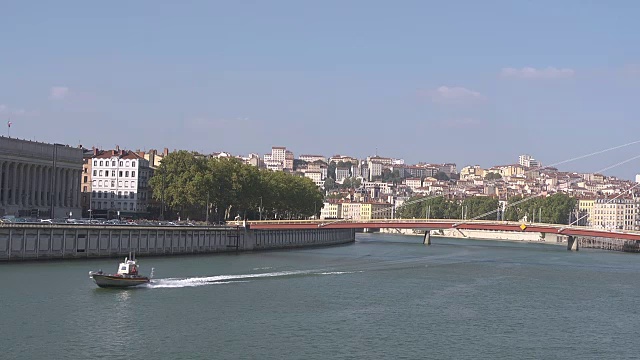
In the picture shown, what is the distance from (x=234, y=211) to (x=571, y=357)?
69876mm

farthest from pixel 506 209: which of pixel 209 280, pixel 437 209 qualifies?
pixel 209 280

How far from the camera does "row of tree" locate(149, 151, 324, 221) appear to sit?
89.9 meters

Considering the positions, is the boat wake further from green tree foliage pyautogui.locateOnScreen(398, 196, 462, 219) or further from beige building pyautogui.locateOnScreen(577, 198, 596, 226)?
beige building pyautogui.locateOnScreen(577, 198, 596, 226)

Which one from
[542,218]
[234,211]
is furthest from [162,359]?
[542,218]

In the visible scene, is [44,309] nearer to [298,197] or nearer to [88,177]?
[88,177]

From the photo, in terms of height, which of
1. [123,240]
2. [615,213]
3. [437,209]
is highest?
[437,209]

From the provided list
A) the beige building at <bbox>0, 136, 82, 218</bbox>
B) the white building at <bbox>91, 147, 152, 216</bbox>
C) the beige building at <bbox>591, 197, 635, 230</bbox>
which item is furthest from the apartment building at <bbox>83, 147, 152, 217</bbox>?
the beige building at <bbox>591, 197, 635, 230</bbox>

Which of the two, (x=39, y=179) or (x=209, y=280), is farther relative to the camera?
(x=39, y=179)

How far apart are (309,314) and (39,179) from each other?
176ft

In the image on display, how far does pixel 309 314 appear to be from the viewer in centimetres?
4028

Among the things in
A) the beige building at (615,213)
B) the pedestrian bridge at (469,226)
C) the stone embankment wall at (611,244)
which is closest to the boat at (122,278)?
the pedestrian bridge at (469,226)

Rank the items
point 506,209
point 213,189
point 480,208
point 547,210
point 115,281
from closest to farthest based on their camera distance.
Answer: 1. point 115,281
2. point 213,189
3. point 547,210
4. point 506,209
5. point 480,208

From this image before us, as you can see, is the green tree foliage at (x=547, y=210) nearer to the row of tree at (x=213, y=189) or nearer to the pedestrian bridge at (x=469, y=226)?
the row of tree at (x=213, y=189)

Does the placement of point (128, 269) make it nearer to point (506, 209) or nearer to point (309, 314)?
point (309, 314)
